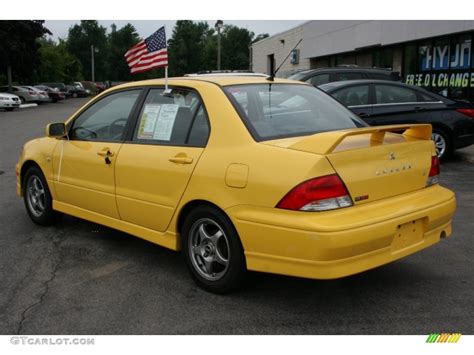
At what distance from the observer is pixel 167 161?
4.13m

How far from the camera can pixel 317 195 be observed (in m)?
3.32

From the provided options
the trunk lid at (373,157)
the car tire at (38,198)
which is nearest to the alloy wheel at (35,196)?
the car tire at (38,198)

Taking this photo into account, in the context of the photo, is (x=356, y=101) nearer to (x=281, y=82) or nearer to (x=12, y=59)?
(x=281, y=82)

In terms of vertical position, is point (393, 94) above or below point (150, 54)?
below

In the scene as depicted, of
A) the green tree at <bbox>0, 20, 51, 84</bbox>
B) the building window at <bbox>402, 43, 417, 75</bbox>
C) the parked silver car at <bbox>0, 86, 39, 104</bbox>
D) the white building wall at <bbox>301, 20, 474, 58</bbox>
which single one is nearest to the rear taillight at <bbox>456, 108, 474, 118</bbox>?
the white building wall at <bbox>301, 20, 474, 58</bbox>

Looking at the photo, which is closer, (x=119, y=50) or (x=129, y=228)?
(x=129, y=228)

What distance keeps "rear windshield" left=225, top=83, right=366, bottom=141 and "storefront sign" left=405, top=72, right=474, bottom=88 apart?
529 inches

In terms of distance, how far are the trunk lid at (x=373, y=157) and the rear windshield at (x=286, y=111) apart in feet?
0.88

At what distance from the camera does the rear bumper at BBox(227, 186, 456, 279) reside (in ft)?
10.6

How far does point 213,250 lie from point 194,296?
1.19 feet

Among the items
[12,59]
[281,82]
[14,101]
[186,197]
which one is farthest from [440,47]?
[12,59]

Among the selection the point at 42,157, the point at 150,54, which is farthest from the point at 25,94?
the point at 150,54

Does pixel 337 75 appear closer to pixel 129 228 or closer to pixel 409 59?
pixel 129 228

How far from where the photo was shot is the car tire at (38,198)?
570cm
